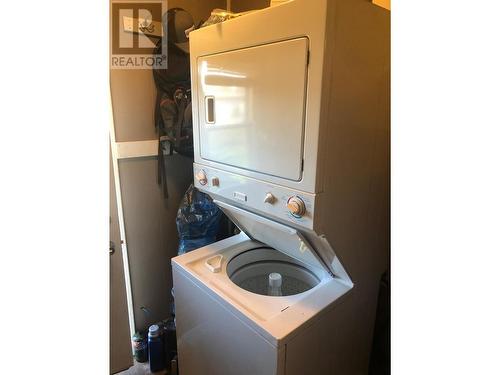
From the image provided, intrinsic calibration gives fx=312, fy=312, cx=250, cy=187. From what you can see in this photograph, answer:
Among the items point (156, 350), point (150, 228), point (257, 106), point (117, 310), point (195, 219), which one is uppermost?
point (257, 106)

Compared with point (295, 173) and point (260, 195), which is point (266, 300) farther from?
point (295, 173)

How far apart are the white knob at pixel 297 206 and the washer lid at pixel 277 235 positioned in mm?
153

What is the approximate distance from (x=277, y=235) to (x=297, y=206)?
52cm

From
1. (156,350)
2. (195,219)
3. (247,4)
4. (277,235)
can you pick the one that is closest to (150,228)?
(195,219)

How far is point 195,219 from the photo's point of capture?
2500 mm

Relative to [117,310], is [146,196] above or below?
above

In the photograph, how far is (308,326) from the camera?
4.69ft

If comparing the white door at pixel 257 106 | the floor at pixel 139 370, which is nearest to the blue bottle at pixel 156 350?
the floor at pixel 139 370

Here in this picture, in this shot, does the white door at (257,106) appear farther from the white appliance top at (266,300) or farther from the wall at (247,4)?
the wall at (247,4)

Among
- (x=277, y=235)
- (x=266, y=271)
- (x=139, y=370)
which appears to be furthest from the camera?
(x=139, y=370)

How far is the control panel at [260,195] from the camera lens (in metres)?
1.31
